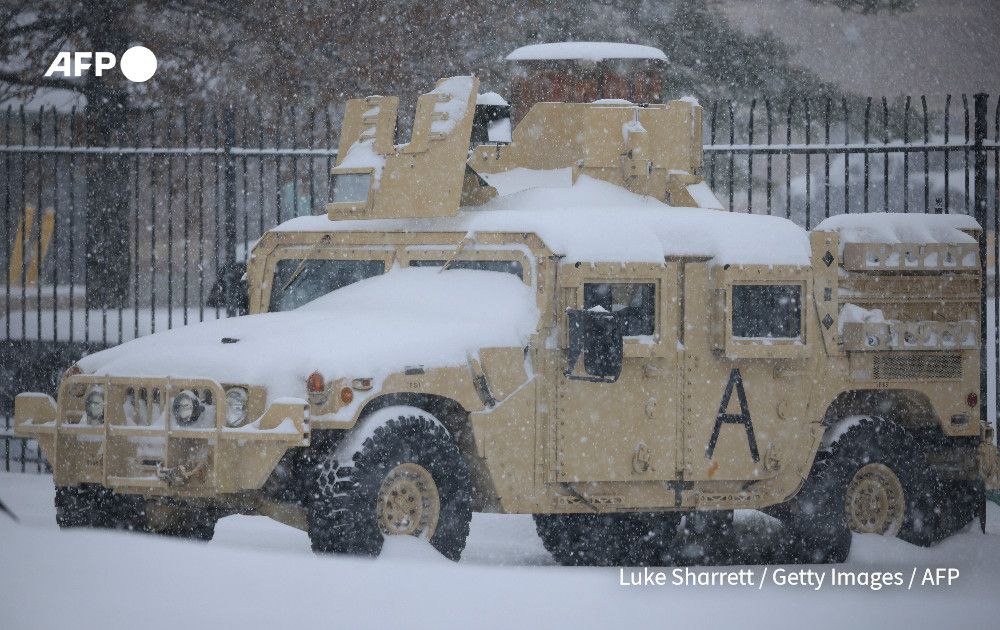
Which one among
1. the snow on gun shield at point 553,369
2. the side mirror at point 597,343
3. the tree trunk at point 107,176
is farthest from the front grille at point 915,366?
the tree trunk at point 107,176

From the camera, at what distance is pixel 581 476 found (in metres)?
8.38

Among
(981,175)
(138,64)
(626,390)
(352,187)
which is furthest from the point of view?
(138,64)

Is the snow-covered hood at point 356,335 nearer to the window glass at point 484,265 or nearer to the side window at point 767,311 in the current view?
the window glass at point 484,265

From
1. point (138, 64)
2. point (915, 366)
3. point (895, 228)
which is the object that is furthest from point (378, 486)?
point (138, 64)

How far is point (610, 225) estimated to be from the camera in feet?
28.7

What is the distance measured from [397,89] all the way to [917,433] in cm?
1132

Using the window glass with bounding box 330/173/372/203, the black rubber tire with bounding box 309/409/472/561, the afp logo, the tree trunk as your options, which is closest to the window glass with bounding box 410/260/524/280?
the window glass with bounding box 330/173/372/203

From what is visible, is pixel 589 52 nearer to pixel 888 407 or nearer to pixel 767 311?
pixel 888 407

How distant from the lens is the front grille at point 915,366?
9570 mm

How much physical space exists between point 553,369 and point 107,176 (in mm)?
7542

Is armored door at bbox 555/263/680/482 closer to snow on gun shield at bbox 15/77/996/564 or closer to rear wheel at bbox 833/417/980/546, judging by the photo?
snow on gun shield at bbox 15/77/996/564

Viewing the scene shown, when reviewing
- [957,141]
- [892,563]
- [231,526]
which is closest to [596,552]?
[892,563]

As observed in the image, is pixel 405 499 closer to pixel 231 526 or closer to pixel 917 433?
pixel 231 526

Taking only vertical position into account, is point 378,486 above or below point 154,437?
below
